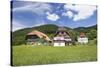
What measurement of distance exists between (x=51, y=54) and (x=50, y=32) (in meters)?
0.27

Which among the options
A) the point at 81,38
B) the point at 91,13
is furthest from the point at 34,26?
the point at 91,13

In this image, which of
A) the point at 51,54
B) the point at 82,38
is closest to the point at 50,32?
the point at 51,54

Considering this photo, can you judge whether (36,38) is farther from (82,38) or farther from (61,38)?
(82,38)

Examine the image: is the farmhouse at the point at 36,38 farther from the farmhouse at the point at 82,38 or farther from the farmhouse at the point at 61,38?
the farmhouse at the point at 82,38

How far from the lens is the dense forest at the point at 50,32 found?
2.25 meters

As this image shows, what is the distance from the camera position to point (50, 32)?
93.7 inches

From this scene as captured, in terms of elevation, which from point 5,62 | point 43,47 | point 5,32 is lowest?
point 5,62

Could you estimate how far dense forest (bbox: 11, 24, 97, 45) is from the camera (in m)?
2.25

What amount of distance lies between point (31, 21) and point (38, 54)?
0.40 m

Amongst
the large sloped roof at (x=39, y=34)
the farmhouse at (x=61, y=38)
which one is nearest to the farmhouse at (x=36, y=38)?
the large sloped roof at (x=39, y=34)

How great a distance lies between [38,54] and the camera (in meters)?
2.32

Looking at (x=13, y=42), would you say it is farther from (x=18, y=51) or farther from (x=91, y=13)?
(x=91, y=13)

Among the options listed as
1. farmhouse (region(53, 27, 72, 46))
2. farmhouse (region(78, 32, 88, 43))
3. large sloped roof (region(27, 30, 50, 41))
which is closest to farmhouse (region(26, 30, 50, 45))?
large sloped roof (region(27, 30, 50, 41))

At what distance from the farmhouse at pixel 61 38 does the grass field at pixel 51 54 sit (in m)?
0.06
